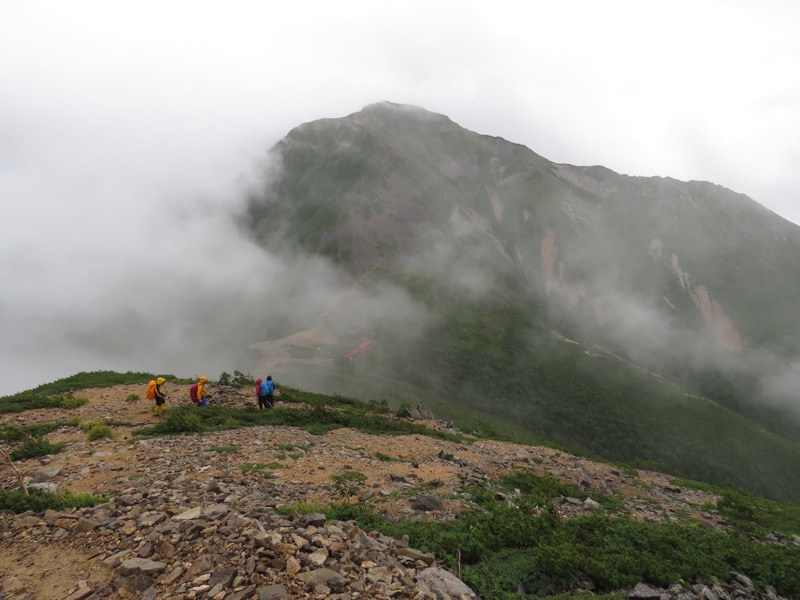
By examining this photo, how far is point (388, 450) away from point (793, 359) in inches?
8331

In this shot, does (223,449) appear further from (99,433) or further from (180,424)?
(99,433)

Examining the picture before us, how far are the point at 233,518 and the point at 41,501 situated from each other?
574 centimetres

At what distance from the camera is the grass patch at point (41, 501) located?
10.6 m

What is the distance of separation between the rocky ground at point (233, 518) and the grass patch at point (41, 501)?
0.52 metres

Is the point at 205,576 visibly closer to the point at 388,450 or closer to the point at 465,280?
the point at 388,450

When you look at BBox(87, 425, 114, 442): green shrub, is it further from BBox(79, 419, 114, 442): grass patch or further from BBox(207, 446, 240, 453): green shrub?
BBox(207, 446, 240, 453): green shrub

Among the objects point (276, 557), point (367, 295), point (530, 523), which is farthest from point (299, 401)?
point (367, 295)

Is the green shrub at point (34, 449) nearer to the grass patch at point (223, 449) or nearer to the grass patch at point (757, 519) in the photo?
the grass patch at point (223, 449)

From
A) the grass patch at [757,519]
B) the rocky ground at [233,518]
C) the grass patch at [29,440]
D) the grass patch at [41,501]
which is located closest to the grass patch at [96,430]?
the rocky ground at [233,518]

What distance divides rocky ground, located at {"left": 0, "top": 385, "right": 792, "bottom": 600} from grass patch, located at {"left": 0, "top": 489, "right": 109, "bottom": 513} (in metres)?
0.52

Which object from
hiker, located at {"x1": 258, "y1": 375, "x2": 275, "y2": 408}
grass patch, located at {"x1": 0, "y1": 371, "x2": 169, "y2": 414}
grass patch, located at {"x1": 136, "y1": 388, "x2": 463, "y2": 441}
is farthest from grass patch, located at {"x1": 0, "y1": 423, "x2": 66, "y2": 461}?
hiker, located at {"x1": 258, "y1": 375, "x2": 275, "y2": 408}

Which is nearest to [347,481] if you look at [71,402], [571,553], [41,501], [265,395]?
[571,553]

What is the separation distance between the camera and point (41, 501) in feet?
35.5

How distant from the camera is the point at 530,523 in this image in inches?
500
